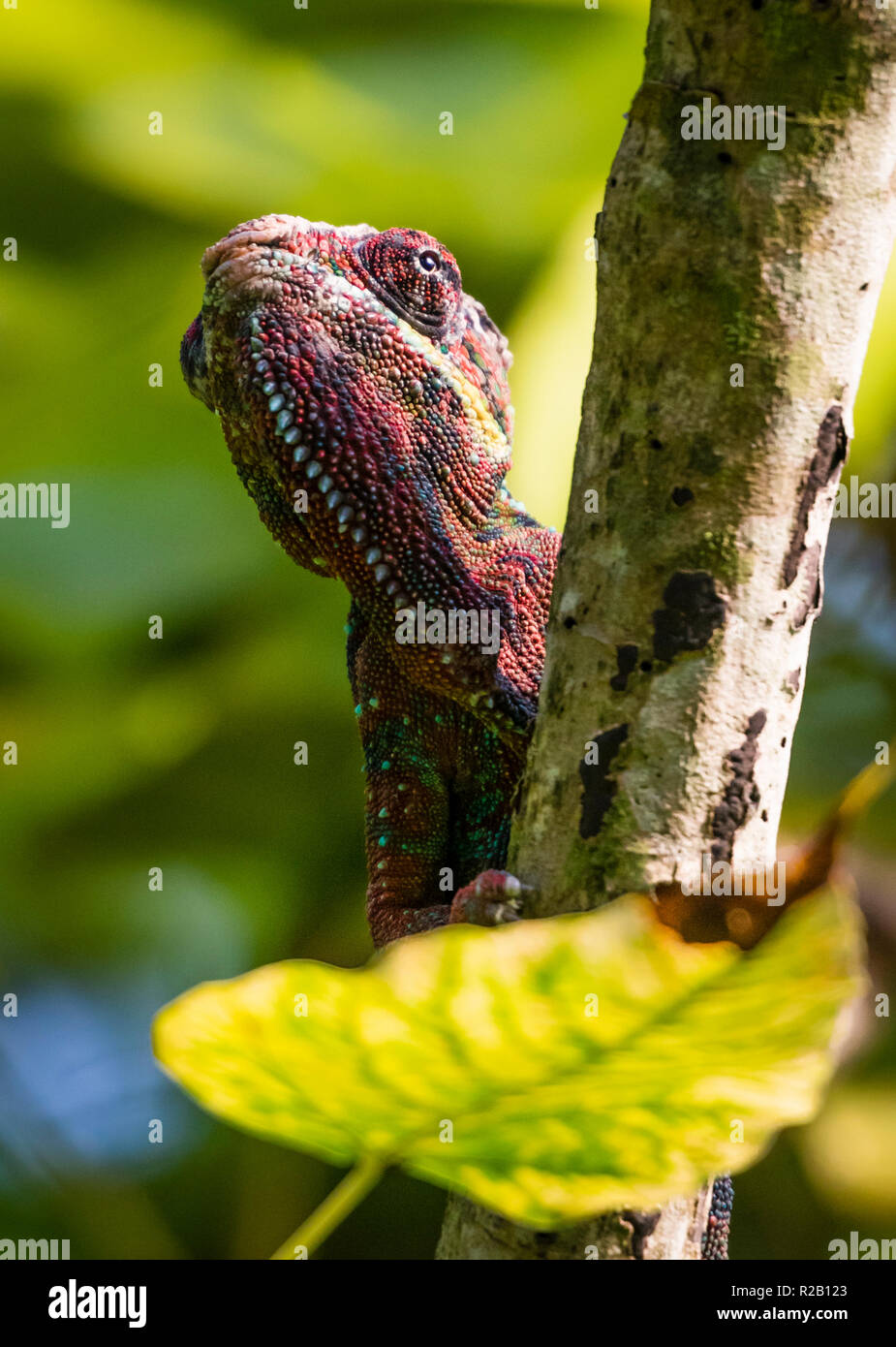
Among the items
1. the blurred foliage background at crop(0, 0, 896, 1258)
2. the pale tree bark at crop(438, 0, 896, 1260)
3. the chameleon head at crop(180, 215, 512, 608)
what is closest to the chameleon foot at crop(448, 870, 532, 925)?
the pale tree bark at crop(438, 0, 896, 1260)

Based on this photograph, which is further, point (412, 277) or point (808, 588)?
point (412, 277)

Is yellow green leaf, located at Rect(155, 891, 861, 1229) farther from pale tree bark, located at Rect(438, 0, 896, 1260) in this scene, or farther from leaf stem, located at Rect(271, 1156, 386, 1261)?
pale tree bark, located at Rect(438, 0, 896, 1260)

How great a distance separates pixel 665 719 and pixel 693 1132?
0.33 metres

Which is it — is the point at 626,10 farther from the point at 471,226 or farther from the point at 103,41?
the point at 103,41

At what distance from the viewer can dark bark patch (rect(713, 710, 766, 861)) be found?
2.83 feet

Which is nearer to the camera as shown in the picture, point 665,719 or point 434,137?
point 665,719

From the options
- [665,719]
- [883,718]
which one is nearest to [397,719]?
[665,719]

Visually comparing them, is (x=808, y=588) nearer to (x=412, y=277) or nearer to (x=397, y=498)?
(x=397, y=498)

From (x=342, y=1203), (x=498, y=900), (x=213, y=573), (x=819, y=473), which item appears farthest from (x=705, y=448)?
(x=213, y=573)

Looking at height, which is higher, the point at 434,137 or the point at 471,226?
the point at 434,137

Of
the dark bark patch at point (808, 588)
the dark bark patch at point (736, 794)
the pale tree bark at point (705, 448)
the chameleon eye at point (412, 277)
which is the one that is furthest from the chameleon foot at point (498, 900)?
the chameleon eye at point (412, 277)

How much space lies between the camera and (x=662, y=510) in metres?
0.85

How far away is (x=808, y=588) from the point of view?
2.88 ft

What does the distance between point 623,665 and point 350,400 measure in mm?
617
